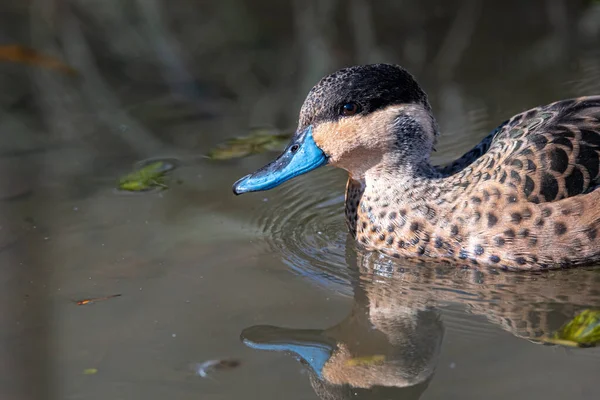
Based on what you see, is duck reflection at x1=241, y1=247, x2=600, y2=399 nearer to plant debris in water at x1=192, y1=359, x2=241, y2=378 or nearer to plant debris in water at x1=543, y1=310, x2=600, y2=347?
plant debris in water at x1=543, y1=310, x2=600, y2=347

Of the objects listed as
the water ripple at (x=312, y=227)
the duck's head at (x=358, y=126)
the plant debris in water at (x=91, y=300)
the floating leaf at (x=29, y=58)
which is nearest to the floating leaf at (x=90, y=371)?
the plant debris in water at (x=91, y=300)

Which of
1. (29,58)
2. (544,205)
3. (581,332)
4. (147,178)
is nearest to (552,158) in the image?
(544,205)

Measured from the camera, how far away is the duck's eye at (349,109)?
16.0 ft

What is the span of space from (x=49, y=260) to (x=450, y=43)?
4193 millimetres

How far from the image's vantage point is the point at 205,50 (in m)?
8.12

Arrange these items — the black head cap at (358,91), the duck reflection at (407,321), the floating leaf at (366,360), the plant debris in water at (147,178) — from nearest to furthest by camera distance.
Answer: the duck reflection at (407,321) < the floating leaf at (366,360) < the black head cap at (358,91) < the plant debris in water at (147,178)

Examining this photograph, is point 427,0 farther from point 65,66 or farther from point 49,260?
point 49,260

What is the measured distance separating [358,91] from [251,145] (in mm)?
1725

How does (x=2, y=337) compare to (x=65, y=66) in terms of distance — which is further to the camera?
(x=65, y=66)

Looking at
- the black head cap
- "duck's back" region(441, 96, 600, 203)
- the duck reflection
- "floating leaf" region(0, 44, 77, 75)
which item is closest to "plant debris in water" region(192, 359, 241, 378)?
the duck reflection

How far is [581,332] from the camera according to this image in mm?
4039

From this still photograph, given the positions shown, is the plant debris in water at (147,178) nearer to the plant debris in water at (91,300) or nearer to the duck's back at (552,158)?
the plant debris in water at (91,300)

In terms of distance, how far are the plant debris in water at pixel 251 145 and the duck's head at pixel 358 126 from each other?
51.4 inches

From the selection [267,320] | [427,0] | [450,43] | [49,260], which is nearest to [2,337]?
[49,260]
